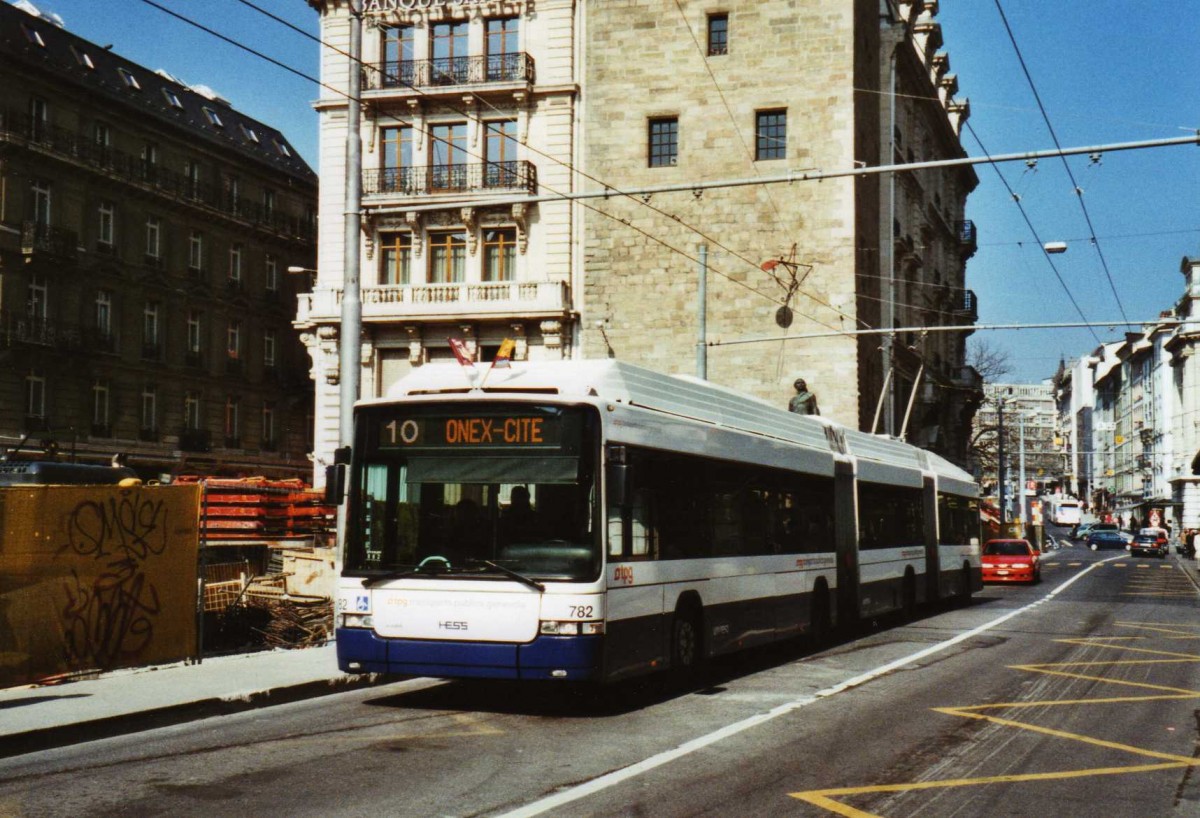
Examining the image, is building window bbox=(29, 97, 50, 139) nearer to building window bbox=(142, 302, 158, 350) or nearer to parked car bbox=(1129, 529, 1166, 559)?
building window bbox=(142, 302, 158, 350)

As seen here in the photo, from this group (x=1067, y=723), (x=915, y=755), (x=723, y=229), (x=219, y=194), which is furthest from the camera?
(x=219, y=194)

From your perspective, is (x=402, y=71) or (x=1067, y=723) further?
(x=402, y=71)

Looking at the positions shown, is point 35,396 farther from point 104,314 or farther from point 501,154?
point 501,154

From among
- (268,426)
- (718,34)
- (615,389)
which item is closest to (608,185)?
(718,34)

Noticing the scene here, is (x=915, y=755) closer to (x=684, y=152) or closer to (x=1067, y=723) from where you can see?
(x=1067, y=723)

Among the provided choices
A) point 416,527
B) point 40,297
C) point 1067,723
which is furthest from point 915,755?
point 40,297

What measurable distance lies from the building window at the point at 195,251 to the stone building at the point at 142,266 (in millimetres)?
79

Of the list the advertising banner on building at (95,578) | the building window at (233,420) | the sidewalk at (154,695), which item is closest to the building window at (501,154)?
the building window at (233,420)

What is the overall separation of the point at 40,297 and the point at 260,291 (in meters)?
11.6

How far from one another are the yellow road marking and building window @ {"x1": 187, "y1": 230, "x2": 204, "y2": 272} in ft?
127

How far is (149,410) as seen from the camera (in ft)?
155

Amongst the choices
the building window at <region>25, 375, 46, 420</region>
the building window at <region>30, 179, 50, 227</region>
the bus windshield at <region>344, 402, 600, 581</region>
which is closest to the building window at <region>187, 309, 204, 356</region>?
the building window at <region>25, 375, 46, 420</region>

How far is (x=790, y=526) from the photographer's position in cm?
1595

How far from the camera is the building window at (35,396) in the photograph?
42.3 metres
